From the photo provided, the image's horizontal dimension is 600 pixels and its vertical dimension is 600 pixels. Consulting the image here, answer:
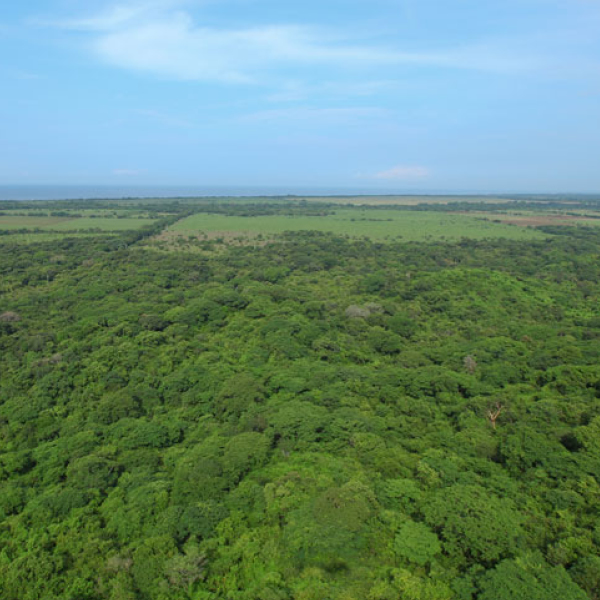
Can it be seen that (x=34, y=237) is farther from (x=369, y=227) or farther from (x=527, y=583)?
(x=527, y=583)

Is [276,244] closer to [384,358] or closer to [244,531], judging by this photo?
[384,358]

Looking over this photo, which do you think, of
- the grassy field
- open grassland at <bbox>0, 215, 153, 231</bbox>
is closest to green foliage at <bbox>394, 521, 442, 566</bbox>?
the grassy field

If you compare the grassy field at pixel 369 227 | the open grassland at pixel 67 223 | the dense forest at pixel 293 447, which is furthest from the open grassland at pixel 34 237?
the dense forest at pixel 293 447

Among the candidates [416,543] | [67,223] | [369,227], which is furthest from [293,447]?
[67,223]

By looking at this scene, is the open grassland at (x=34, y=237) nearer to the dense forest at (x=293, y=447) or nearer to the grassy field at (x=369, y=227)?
the grassy field at (x=369, y=227)

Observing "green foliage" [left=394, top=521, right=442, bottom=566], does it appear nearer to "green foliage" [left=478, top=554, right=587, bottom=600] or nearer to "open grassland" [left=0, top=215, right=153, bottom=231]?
"green foliage" [left=478, top=554, right=587, bottom=600]

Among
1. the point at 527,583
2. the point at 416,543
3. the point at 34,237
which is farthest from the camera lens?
the point at 34,237
